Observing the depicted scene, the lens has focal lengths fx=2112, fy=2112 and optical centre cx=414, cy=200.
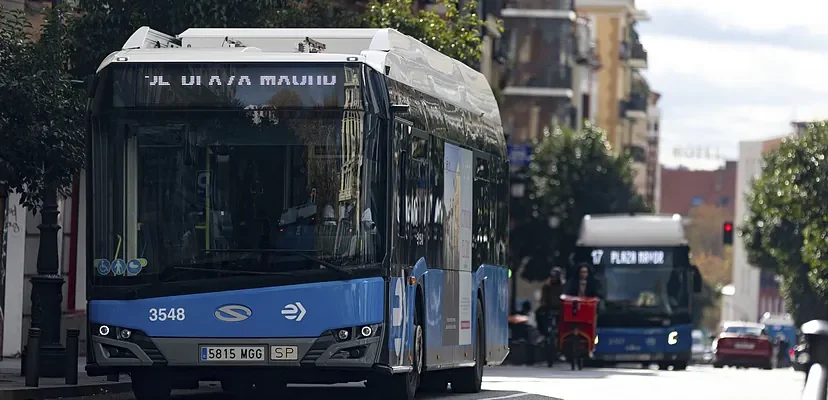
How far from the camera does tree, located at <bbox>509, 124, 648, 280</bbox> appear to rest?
228 feet

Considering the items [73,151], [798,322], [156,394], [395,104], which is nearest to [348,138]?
[395,104]

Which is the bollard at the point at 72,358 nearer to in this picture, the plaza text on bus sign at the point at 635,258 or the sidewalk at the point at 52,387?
the sidewalk at the point at 52,387

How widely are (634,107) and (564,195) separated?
169ft

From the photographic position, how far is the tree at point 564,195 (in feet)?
228

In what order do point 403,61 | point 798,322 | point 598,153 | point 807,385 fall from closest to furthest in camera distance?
point 807,385
point 403,61
point 598,153
point 798,322

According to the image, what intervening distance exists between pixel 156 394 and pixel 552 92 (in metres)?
72.5

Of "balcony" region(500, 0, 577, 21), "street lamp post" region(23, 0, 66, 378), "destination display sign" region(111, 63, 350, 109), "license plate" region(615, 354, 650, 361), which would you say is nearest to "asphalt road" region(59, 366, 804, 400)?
"street lamp post" region(23, 0, 66, 378)

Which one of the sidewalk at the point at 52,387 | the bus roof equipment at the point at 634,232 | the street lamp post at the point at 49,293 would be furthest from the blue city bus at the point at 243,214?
the bus roof equipment at the point at 634,232

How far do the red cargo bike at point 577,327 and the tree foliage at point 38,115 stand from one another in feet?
55.5

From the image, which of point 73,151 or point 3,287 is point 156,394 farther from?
point 3,287

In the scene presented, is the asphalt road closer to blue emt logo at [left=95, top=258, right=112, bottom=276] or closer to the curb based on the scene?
the curb

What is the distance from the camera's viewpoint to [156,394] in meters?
18.2

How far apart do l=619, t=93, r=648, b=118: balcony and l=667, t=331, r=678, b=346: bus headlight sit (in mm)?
76789

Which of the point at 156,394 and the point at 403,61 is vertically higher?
the point at 403,61
